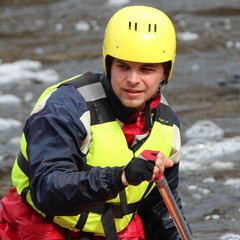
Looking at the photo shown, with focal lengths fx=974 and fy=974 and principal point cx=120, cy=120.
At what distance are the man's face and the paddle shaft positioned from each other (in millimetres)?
434

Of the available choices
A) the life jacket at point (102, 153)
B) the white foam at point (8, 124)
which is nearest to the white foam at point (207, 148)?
the white foam at point (8, 124)

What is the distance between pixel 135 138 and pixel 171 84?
16.2 ft

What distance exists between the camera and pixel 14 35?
34.5 ft

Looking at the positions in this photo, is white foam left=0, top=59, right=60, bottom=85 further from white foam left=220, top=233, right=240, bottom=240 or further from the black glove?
the black glove

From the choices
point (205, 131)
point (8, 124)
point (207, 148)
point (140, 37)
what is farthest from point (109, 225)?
point (8, 124)

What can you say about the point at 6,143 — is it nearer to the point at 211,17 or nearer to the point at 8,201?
the point at 8,201

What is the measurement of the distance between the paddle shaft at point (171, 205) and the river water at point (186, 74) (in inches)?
75.2

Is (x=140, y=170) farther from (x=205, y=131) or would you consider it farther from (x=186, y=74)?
(x=186, y=74)

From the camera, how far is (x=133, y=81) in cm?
379

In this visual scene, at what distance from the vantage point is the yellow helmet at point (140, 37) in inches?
151

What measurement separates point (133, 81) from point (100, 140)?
0.93 feet

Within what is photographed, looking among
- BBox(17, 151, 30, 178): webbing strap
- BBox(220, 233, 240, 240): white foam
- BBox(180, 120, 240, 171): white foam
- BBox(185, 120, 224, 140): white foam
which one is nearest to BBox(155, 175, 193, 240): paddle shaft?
BBox(17, 151, 30, 178): webbing strap

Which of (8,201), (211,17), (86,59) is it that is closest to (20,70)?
(86,59)

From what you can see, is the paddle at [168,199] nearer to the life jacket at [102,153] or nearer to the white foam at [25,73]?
the life jacket at [102,153]
